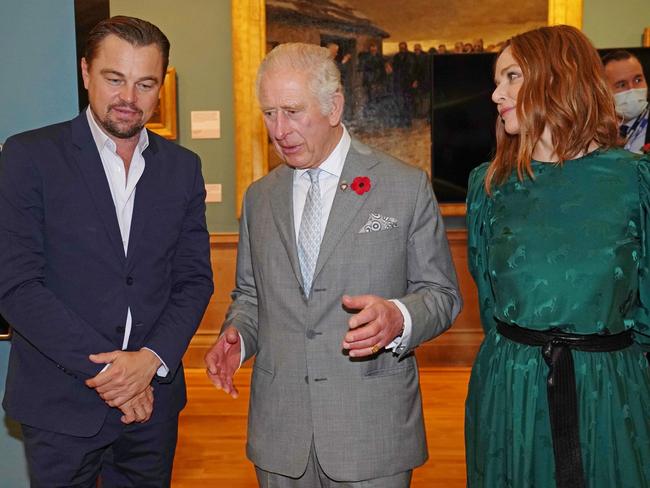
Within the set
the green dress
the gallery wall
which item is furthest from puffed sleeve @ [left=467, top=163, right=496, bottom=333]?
the gallery wall

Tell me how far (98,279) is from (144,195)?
0.88ft

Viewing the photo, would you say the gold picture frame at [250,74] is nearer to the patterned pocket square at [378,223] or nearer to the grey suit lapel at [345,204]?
the grey suit lapel at [345,204]

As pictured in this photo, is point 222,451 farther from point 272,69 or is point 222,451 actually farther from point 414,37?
point 414,37

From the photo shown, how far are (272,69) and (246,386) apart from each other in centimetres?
402

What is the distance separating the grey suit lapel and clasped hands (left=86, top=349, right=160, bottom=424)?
52cm

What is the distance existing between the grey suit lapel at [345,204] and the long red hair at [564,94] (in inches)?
16.7

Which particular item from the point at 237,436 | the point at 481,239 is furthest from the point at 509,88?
the point at 237,436

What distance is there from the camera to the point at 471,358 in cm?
613

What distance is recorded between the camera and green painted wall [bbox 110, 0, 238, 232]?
5922mm

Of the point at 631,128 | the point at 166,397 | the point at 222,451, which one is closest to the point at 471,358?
the point at 222,451

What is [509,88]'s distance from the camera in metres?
2.03

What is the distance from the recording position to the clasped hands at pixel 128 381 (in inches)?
77.7

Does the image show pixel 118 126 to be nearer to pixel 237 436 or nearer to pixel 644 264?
pixel 644 264

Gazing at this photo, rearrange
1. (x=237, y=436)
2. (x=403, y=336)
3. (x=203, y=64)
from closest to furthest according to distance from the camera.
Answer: (x=403, y=336), (x=237, y=436), (x=203, y=64)
